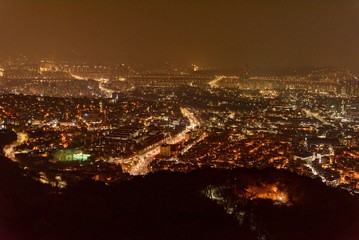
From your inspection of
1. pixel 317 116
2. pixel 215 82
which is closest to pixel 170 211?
pixel 317 116

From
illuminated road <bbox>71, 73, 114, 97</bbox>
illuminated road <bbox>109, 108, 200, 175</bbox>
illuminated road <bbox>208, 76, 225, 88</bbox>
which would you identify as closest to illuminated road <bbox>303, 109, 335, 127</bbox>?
illuminated road <bbox>109, 108, 200, 175</bbox>

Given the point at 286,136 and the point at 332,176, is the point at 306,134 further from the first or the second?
the point at 332,176

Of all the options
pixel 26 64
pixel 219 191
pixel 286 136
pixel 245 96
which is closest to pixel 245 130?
pixel 286 136

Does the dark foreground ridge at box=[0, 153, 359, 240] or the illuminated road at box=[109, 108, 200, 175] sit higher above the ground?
the dark foreground ridge at box=[0, 153, 359, 240]

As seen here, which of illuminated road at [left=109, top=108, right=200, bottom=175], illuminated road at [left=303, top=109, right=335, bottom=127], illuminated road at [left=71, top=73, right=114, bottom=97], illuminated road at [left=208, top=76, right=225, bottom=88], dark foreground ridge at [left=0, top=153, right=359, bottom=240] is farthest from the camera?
illuminated road at [left=208, top=76, right=225, bottom=88]

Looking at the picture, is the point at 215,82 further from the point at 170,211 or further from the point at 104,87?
the point at 170,211

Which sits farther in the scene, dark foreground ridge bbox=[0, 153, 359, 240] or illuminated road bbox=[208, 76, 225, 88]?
illuminated road bbox=[208, 76, 225, 88]

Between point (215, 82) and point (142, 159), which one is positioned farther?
point (215, 82)

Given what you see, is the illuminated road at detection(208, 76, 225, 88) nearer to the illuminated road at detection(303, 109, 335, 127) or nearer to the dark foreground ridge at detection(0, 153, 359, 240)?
the illuminated road at detection(303, 109, 335, 127)
